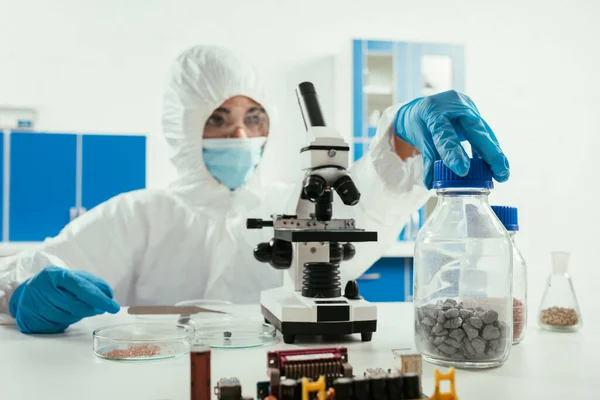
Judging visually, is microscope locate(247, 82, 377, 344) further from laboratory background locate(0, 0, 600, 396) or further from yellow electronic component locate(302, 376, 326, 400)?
laboratory background locate(0, 0, 600, 396)

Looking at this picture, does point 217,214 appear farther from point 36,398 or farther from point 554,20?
point 554,20

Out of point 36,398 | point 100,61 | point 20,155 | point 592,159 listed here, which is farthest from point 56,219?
point 592,159

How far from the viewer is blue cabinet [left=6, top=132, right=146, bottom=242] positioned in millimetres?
3027

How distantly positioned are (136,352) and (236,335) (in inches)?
6.5

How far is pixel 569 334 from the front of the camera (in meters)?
1.02

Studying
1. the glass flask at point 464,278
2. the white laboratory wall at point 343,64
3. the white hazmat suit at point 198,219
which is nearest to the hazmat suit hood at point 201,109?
the white hazmat suit at point 198,219

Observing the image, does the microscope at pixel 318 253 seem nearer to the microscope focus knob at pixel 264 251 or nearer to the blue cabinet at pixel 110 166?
the microscope focus knob at pixel 264 251

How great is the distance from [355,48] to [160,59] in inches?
51.1

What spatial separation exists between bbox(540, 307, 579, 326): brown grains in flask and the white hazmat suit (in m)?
0.40

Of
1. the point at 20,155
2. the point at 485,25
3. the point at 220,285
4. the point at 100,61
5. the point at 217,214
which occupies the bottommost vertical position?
the point at 220,285

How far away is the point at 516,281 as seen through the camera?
3.09ft

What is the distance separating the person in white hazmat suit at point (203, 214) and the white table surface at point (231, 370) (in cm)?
12

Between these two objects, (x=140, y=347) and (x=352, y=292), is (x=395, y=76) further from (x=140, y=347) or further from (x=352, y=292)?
(x=140, y=347)

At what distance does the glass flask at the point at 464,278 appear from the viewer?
2.36 feet
